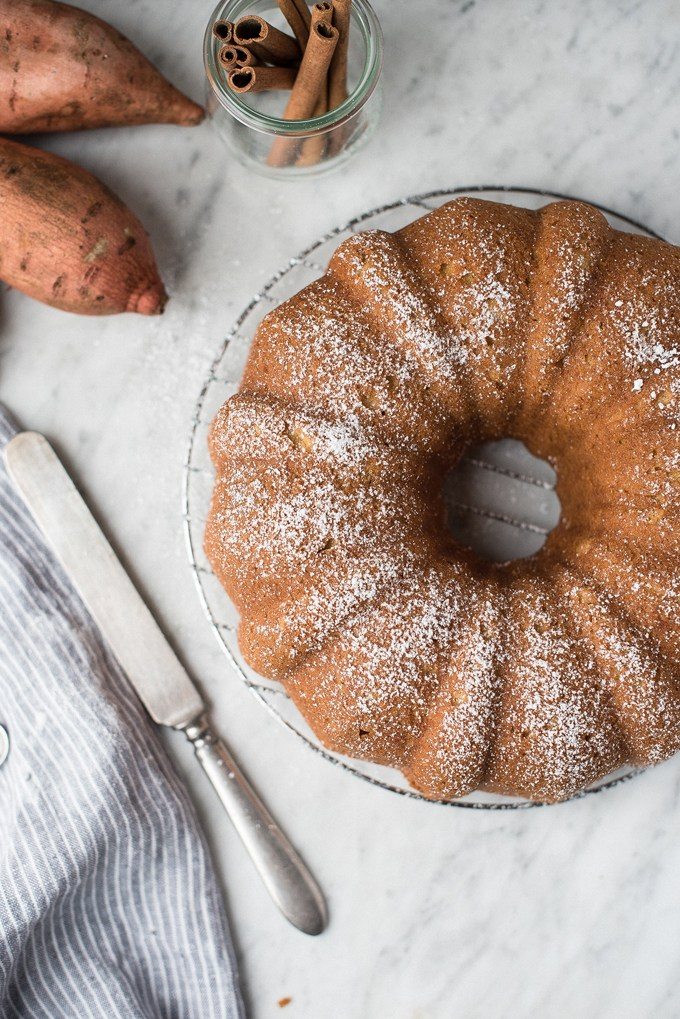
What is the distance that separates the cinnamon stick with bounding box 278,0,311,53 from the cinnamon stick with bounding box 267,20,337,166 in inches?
2.0

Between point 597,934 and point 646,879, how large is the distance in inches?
5.7

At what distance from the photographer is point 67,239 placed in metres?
1.49

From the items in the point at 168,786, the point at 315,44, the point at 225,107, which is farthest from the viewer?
the point at 168,786

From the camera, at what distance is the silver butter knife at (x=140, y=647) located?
5.43 feet

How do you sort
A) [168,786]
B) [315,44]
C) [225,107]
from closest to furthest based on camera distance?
1. [315,44]
2. [225,107]
3. [168,786]

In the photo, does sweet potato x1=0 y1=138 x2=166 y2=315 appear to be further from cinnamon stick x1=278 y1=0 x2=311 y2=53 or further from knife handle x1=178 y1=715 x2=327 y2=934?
knife handle x1=178 y1=715 x2=327 y2=934

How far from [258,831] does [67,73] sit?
4.71 feet

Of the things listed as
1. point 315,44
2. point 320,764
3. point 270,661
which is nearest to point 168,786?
point 320,764

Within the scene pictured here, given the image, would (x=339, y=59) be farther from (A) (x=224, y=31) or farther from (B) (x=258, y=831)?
(B) (x=258, y=831)

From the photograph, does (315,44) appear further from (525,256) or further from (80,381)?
(80,381)

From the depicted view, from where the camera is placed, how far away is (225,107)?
58.2 inches

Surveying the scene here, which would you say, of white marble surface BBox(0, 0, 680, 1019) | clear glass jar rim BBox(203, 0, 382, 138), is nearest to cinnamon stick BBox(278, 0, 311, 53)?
clear glass jar rim BBox(203, 0, 382, 138)

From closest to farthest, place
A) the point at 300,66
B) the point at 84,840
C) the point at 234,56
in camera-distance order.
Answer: the point at 234,56 → the point at 300,66 → the point at 84,840

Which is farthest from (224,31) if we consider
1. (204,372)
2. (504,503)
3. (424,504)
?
(504,503)
